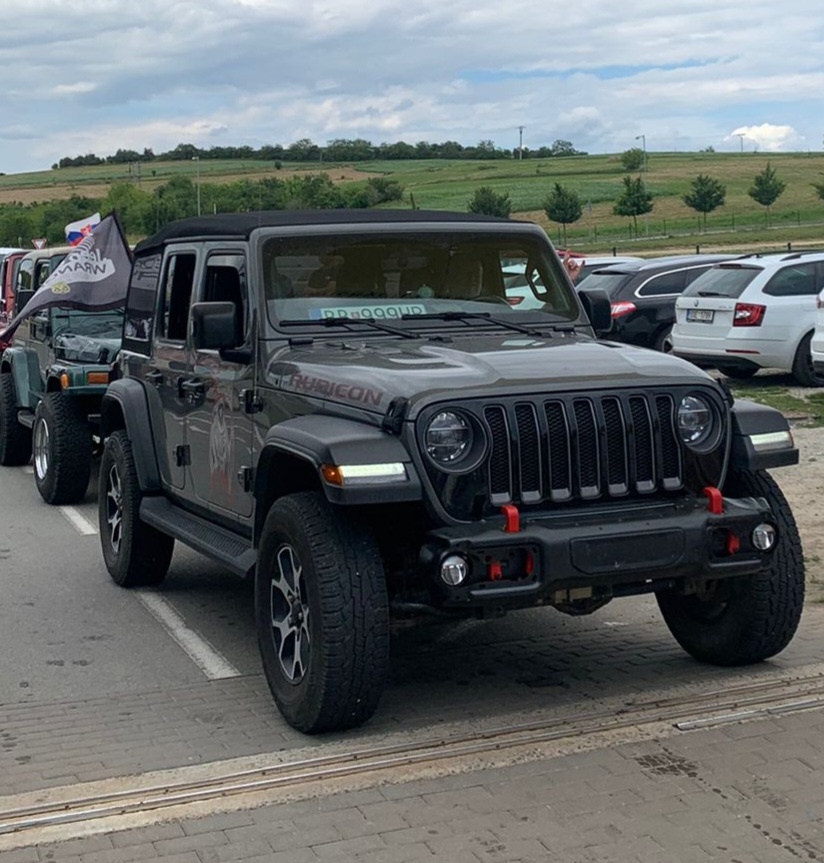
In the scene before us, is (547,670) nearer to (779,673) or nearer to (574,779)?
(779,673)

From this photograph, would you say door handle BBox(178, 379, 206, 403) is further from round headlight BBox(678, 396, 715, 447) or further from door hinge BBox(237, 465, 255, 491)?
round headlight BBox(678, 396, 715, 447)

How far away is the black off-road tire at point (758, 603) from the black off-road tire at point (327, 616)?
1468 mm

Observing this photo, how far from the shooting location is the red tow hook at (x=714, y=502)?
17.9 ft

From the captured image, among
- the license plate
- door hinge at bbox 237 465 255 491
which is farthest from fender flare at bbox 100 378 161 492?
the license plate

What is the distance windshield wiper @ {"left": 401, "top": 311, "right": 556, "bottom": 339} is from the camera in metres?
6.61

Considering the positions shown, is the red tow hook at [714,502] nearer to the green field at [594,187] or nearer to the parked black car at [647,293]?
the parked black car at [647,293]

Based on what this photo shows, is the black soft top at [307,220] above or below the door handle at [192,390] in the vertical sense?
above

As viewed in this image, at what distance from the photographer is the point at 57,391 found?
11.4 metres

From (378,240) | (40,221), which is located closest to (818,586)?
(378,240)

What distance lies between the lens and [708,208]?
74.9 meters

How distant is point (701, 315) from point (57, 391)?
8.73 m

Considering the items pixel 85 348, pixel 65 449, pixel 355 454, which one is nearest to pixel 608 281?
pixel 85 348

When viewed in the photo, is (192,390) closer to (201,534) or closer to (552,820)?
(201,534)

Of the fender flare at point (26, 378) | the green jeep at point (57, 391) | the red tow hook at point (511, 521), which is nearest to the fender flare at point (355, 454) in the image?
the red tow hook at point (511, 521)
